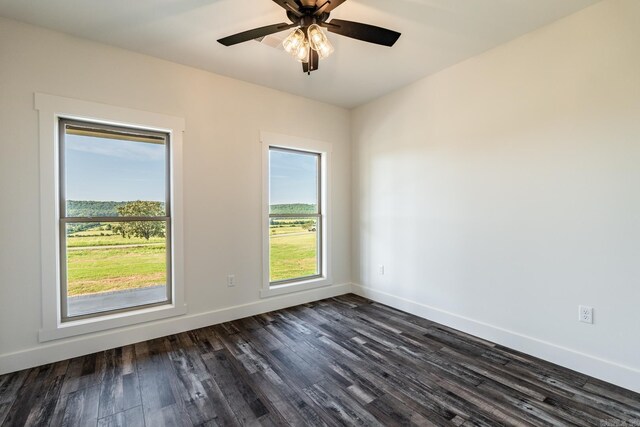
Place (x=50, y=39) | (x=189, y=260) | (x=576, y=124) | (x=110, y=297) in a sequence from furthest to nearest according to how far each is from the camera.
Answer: (x=189, y=260)
(x=110, y=297)
(x=50, y=39)
(x=576, y=124)

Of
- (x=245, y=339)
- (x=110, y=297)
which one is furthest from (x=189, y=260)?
(x=245, y=339)

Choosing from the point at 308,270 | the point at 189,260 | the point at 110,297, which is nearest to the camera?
the point at 110,297

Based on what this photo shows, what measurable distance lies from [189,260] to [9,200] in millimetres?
1448

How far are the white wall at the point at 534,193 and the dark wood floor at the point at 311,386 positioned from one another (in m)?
0.36

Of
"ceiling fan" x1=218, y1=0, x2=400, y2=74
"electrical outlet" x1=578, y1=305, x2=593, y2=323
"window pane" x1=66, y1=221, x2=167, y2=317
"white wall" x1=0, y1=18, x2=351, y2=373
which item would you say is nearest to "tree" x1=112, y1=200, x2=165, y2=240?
"window pane" x1=66, y1=221, x2=167, y2=317

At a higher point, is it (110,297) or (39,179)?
(39,179)

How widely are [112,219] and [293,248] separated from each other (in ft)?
6.84

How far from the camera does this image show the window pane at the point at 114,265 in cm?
254

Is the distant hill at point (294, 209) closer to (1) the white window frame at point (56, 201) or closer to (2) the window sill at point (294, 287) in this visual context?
(2) the window sill at point (294, 287)

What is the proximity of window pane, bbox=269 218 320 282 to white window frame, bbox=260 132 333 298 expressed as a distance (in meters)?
0.11

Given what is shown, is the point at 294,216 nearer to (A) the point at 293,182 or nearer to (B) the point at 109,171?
(A) the point at 293,182

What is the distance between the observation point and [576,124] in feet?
7.11

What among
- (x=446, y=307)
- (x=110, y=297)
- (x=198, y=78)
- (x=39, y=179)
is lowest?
(x=446, y=307)

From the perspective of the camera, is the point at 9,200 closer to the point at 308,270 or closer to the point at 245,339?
the point at 245,339
